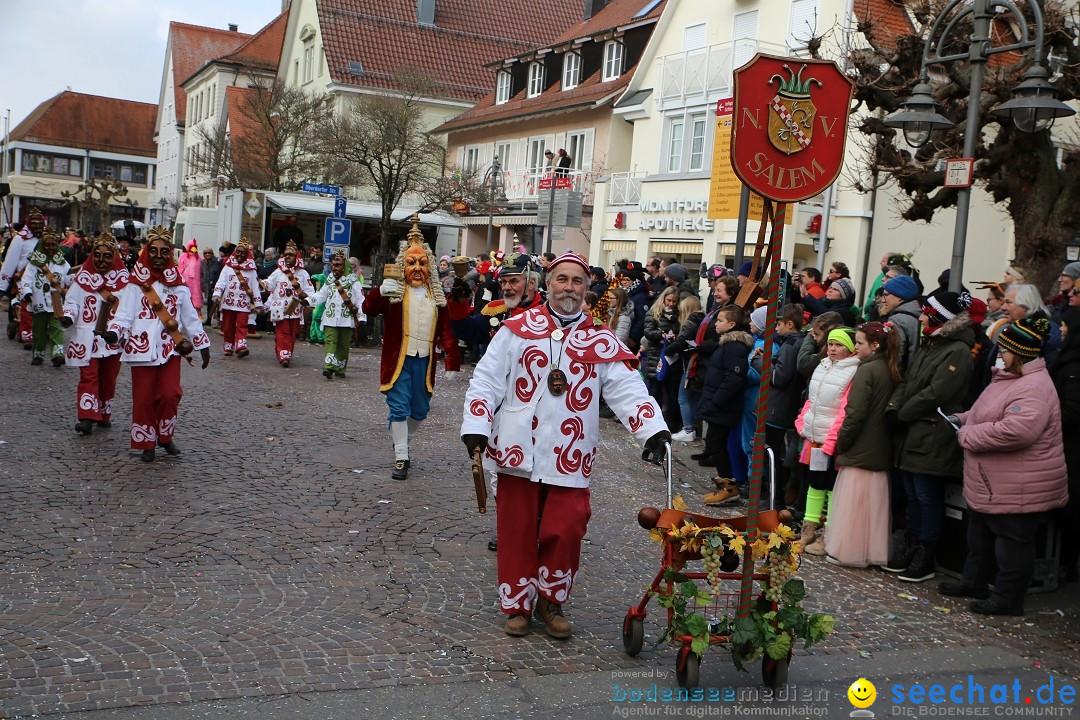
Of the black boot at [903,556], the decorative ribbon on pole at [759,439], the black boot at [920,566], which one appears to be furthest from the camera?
the black boot at [903,556]

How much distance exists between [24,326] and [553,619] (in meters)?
15.5

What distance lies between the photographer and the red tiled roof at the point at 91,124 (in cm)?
8962

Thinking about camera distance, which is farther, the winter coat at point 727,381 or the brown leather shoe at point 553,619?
the winter coat at point 727,381

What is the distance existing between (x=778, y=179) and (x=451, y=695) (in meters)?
2.88

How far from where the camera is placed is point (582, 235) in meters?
35.5

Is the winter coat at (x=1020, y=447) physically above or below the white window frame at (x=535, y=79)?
below

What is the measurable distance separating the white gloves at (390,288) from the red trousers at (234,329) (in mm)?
9540

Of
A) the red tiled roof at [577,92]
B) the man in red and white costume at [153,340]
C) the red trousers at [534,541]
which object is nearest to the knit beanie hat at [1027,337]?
the red trousers at [534,541]

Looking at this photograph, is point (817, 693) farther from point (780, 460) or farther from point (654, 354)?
point (654, 354)

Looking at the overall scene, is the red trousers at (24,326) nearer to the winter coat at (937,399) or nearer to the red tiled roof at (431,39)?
the winter coat at (937,399)

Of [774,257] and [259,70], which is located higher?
[259,70]

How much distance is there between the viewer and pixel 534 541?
20.0 ft

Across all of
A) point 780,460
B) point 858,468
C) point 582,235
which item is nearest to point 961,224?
point 780,460

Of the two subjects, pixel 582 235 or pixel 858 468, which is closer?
pixel 858 468
